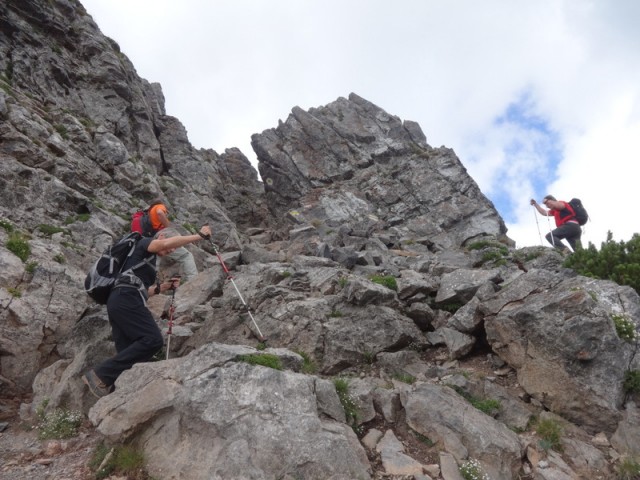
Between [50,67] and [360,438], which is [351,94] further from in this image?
[360,438]

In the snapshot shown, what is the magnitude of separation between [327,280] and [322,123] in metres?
41.5

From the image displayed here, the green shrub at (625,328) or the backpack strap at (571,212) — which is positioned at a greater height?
the backpack strap at (571,212)

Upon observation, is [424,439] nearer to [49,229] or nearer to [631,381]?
[631,381]

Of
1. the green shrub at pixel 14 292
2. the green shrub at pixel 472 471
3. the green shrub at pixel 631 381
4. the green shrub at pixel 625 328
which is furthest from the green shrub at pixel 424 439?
the green shrub at pixel 14 292

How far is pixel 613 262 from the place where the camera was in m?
10.8

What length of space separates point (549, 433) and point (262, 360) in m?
5.56

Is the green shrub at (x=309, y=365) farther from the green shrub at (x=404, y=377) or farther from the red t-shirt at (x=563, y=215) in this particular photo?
the red t-shirt at (x=563, y=215)

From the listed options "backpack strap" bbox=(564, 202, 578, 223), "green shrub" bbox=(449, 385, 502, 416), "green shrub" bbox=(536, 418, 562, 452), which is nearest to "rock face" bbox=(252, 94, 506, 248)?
"backpack strap" bbox=(564, 202, 578, 223)

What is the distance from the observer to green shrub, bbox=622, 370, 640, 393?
26.6 ft

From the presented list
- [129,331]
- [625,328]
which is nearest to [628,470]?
[625,328]

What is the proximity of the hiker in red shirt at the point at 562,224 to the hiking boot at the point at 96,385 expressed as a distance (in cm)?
1702

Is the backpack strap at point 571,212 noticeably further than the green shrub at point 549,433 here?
Yes

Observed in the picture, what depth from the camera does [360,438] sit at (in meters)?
7.32

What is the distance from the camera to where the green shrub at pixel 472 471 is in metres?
6.48
